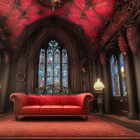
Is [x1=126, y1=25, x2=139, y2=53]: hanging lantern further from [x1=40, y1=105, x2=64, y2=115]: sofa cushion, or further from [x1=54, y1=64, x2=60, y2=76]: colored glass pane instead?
[x1=54, y1=64, x2=60, y2=76]: colored glass pane

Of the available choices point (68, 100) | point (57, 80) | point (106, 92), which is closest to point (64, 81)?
point (57, 80)

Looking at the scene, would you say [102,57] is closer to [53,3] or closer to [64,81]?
[64,81]

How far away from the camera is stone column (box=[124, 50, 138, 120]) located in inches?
168

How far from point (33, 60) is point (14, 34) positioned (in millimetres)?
1663

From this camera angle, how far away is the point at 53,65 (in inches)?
313

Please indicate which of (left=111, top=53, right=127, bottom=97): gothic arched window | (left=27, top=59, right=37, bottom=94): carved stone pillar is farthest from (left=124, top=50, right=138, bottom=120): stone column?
(left=27, top=59, right=37, bottom=94): carved stone pillar

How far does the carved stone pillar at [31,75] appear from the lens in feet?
22.7

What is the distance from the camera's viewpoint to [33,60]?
737 cm

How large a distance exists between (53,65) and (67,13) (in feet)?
10.1

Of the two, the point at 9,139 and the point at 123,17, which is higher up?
the point at 123,17

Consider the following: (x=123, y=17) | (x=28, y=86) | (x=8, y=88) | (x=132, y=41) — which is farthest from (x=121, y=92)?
(x=8, y=88)

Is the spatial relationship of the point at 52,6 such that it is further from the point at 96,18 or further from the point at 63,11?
the point at 96,18

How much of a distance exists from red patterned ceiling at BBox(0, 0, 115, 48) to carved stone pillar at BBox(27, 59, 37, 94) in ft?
4.95

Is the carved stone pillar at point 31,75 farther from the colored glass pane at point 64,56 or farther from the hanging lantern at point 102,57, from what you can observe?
the hanging lantern at point 102,57
